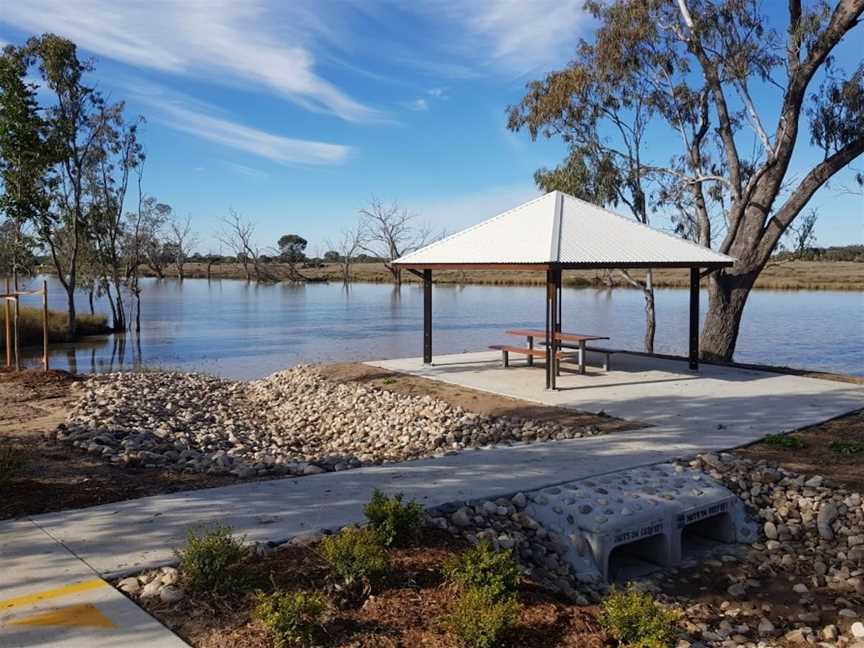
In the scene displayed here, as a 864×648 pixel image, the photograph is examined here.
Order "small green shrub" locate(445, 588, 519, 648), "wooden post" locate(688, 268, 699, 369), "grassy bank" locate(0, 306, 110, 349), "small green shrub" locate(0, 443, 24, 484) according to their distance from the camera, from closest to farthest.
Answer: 1. "small green shrub" locate(445, 588, 519, 648)
2. "small green shrub" locate(0, 443, 24, 484)
3. "wooden post" locate(688, 268, 699, 369)
4. "grassy bank" locate(0, 306, 110, 349)

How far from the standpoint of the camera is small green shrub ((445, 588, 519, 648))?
3.45 metres

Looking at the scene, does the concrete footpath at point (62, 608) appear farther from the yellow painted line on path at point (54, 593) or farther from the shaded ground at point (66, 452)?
the shaded ground at point (66, 452)

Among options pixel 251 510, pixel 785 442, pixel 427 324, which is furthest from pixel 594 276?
pixel 251 510

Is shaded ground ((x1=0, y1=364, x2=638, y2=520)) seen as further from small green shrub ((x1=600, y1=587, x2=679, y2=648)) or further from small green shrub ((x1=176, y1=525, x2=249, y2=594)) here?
small green shrub ((x1=600, y1=587, x2=679, y2=648))

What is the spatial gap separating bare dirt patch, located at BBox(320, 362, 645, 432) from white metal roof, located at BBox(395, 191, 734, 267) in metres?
2.21

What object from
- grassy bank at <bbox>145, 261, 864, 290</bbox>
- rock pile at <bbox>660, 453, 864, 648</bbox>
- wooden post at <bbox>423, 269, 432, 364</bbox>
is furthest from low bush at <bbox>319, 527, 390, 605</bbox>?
grassy bank at <bbox>145, 261, 864, 290</bbox>

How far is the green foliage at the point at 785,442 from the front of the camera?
25.9ft

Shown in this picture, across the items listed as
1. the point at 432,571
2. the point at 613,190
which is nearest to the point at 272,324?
the point at 613,190

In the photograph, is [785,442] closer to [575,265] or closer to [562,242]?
[575,265]

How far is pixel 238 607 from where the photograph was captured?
3764mm

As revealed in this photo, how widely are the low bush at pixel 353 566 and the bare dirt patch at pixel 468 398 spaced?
5.26 meters

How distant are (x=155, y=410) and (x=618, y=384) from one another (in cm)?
715

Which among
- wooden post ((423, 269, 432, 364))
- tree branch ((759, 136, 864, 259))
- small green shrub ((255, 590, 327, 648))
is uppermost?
tree branch ((759, 136, 864, 259))

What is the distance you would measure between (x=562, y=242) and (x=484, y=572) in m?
8.80
